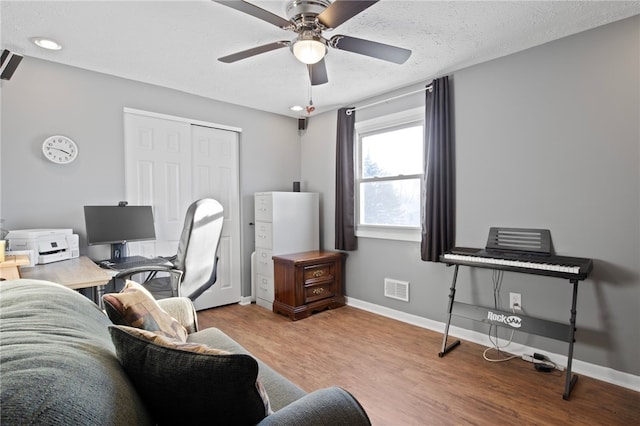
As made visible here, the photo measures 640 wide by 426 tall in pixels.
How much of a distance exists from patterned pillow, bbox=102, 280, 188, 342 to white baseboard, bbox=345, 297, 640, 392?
2.54m

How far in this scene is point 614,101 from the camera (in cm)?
225

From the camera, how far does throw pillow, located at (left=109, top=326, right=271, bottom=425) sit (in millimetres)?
776

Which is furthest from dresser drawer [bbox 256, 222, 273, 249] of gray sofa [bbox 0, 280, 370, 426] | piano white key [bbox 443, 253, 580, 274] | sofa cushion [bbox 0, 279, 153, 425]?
sofa cushion [bbox 0, 279, 153, 425]

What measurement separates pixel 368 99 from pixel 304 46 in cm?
195

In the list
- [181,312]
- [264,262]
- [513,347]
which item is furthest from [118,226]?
[513,347]

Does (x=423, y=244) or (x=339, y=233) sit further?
(x=339, y=233)

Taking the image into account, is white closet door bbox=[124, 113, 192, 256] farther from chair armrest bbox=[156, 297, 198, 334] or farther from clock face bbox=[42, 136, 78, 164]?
chair armrest bbox=[156, 297, 198, 334]

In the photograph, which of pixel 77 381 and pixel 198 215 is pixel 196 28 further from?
pixel 77 381

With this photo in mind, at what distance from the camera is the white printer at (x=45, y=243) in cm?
234

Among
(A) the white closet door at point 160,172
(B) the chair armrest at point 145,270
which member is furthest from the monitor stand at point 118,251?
(B) the chair armrest at point 145,270

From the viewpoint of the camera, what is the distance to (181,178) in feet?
11.7

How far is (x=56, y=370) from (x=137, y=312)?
2.18ft

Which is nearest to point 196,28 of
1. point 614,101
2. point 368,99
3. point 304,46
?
point 304,46

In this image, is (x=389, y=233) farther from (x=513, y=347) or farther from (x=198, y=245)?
(x=198, y=245)
